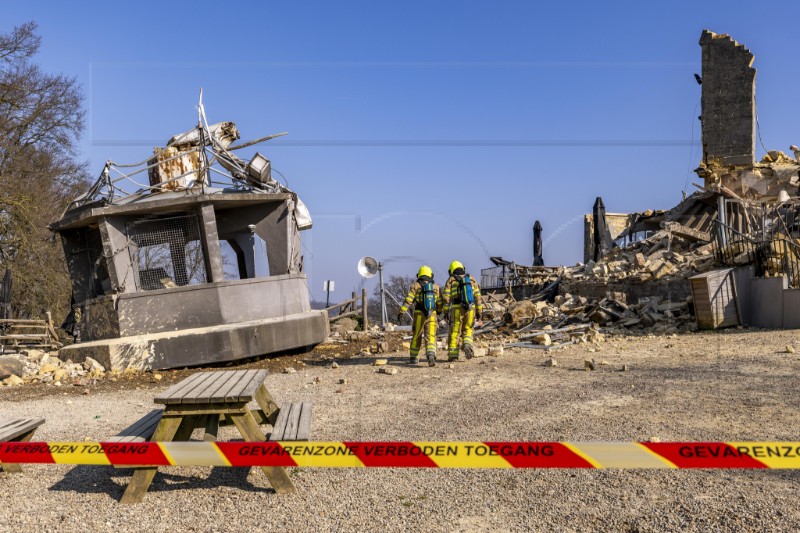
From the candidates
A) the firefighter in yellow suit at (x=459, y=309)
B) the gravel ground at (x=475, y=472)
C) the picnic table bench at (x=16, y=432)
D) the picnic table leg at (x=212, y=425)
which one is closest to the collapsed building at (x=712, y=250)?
the gravel ground at (x=475, y=472)

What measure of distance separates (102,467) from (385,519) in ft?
9.08

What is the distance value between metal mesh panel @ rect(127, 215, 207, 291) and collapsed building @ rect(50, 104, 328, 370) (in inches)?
0.8

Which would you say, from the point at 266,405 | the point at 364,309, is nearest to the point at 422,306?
the point at 266,405

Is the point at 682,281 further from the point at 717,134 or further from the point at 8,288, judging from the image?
the point at 8,288

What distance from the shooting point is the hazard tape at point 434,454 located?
139 inches

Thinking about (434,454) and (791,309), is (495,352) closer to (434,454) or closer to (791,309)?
(791,309)

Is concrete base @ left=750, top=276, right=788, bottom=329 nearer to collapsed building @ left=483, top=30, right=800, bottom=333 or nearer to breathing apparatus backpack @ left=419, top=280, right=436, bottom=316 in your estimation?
collapsed building @ left=483, top=30, right=800, bottom=333

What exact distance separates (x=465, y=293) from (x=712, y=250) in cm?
912

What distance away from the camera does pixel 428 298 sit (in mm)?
12727

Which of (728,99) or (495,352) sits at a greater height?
(728,99)

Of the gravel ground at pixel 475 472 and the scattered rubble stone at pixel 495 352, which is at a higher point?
the gravel ground at pixel 475 472

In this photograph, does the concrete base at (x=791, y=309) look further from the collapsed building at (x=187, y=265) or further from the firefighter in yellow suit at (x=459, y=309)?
the collapsed building at (x=187, y=265)

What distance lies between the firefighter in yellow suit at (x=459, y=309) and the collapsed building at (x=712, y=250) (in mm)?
5115

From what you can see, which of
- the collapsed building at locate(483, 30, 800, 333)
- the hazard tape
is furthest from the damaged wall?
the hazard tape
